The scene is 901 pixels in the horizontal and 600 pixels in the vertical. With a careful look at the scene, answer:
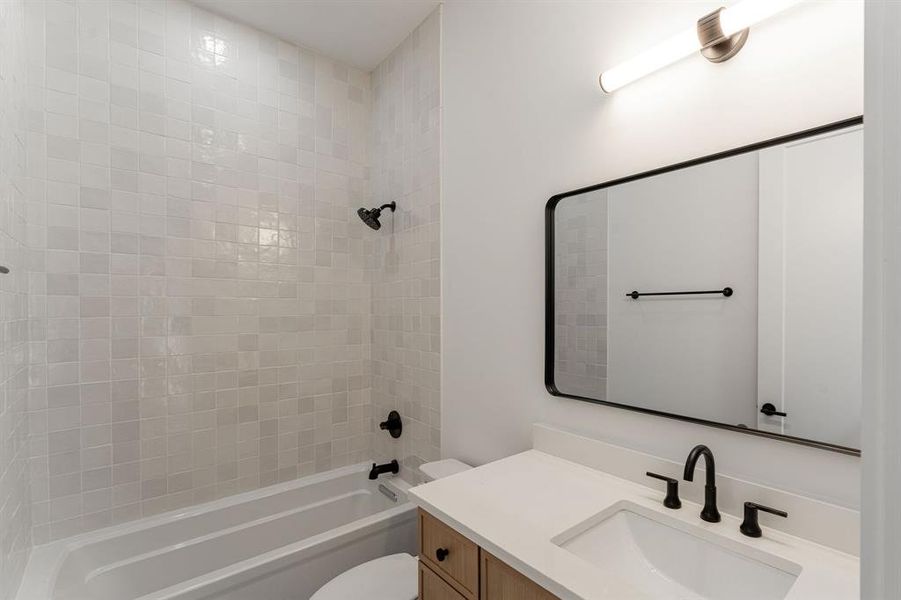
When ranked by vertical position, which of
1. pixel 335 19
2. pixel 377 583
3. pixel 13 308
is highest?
pixel 335 19

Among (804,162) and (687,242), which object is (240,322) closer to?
(687,242)

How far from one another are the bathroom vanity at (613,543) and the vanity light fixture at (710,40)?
1.02 meters

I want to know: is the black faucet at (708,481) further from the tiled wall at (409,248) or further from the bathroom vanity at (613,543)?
the tiled wall at (409,248)

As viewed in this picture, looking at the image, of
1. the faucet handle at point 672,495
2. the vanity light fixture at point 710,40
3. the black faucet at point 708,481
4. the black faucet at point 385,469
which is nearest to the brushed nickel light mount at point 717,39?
the vanity light fixture at point 710,40

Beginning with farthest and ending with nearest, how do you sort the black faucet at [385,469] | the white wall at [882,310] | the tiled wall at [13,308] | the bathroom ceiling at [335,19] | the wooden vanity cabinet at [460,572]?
the black faucet at [385,469] → the bathroom ceiling at [335,19] → the tiled wall at [13,308] → the wooden vanity cabinet at [460,572] → the white wall at [882,310]

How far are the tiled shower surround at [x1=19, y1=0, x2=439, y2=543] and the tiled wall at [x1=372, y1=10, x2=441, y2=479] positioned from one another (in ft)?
0.04

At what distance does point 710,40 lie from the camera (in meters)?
0.98

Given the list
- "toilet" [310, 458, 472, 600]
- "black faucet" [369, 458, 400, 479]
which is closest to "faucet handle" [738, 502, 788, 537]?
"toilet" [310, 458, 472, 600]

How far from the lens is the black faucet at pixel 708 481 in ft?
3.15

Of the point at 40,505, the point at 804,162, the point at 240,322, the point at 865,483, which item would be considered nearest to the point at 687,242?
the point at 804,162

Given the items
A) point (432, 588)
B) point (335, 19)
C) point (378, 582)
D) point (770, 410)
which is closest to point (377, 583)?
point (378, 582)

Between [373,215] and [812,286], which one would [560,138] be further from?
[373,215]

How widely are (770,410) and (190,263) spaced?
2.17 metres

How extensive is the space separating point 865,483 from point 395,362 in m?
2.08
